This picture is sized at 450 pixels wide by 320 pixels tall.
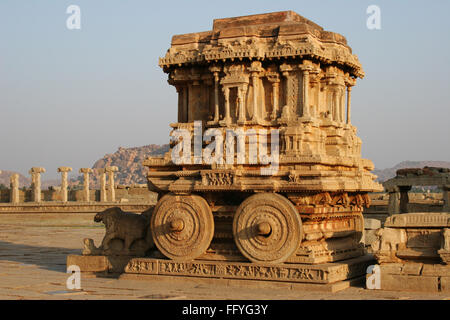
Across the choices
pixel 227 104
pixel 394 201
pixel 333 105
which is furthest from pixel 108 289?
pixel 394 201

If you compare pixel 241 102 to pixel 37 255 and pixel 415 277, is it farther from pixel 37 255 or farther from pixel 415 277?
pixel 37 255

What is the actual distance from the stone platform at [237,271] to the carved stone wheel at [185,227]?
8.8 inches

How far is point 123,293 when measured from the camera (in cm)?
1102

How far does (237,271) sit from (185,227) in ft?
4.49

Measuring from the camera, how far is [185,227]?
41.0 feet

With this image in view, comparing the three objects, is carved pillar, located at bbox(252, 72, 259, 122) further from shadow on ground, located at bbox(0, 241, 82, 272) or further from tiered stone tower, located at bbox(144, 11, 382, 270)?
shadow on ground, located at bbox(0, 241, 82, 272)

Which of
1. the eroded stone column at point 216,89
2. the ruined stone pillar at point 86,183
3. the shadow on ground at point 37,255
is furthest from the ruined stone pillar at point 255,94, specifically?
the ruined stone pillar at point 86,183

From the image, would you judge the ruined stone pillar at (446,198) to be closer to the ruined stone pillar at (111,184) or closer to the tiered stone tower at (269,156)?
the tiered stone tower at (269,156)

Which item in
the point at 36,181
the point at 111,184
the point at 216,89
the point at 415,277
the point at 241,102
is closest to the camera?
the point at 415,277

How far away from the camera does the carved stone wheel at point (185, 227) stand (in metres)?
12.4

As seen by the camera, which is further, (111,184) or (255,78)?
(111,184)

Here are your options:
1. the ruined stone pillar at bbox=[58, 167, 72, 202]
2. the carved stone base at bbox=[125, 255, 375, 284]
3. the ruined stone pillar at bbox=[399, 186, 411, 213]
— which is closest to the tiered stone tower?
the carved stone base at bbox=[125, 255, 375, 284]

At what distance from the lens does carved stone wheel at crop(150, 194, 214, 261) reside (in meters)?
12.4

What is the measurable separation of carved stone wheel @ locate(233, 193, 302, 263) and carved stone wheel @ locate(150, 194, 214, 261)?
2.14ft
